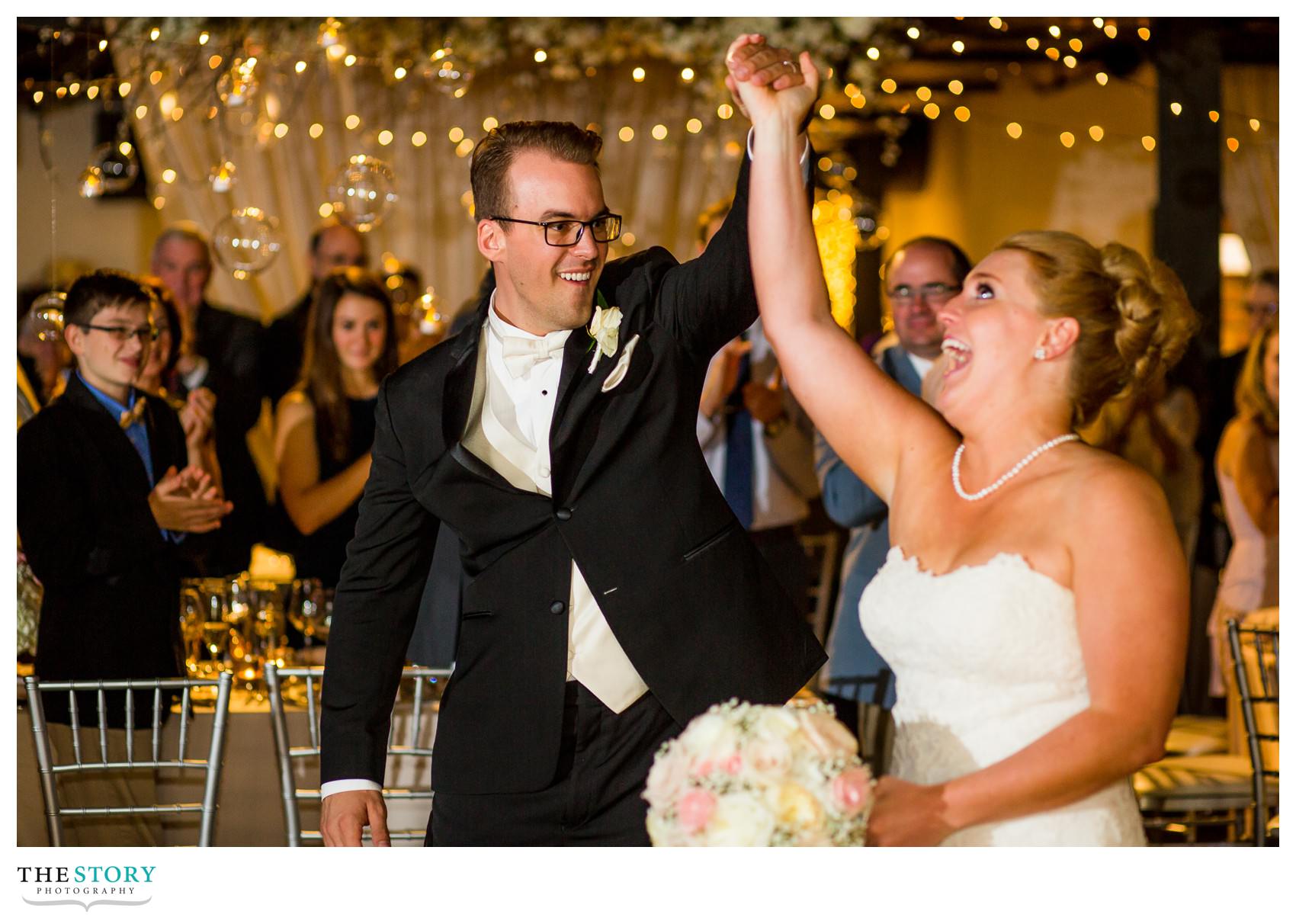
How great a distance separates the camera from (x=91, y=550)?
12.0ft

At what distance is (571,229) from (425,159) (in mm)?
6258

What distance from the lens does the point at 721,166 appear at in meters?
8.48

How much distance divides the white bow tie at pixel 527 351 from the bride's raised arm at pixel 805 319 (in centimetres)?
34

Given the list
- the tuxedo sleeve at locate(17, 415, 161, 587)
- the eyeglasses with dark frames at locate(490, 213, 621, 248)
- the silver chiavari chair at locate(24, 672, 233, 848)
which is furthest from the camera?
the tuxedo sleeve at locate(17, 415, 161, 587)

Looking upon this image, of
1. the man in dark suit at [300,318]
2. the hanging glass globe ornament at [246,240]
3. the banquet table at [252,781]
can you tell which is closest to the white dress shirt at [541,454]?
the banquet table at [252,781]

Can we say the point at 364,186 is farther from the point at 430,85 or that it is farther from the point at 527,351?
the point at 430,85

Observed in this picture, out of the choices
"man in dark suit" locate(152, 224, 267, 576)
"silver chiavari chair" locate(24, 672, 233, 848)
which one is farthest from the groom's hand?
"man in dark suit" locate(152, 224, 267, 576)

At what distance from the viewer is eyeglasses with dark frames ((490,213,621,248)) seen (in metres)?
2.20

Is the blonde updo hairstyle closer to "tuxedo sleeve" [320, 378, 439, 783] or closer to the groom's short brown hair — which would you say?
the groom's short brown hair

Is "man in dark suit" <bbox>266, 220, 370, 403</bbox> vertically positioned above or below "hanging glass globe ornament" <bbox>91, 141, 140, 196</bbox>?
below

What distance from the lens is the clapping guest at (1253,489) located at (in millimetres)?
5219

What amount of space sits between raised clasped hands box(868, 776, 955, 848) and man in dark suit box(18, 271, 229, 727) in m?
2.33

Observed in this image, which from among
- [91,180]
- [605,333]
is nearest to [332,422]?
[91,180]
